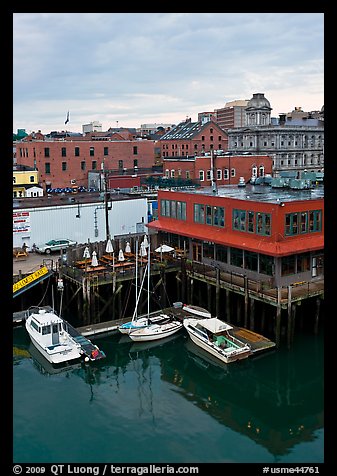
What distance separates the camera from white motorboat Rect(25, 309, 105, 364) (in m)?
27.8

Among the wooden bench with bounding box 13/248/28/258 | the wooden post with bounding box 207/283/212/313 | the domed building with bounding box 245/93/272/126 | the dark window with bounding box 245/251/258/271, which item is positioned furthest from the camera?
the domed building with bounding box 245/93/272/126

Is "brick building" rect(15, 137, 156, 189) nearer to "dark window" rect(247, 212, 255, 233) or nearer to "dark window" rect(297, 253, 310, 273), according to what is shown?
"dark window" rect(247, 212, 255, 233)

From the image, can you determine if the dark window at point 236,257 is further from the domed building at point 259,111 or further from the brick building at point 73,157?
the domed building at point 259,111

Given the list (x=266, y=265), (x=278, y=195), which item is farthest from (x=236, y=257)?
(x=278, y=195)

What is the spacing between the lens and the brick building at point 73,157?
74938 mm

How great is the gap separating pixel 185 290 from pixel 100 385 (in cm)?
1256

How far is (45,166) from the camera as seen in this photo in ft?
246

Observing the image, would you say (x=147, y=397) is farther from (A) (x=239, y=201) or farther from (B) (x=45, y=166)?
(B) (x=45, y=166)

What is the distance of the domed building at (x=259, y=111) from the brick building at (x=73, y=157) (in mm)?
23120

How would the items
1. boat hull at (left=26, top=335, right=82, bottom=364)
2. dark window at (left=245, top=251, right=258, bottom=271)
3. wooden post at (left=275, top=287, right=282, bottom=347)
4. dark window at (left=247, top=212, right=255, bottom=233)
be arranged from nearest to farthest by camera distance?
boat hull at (left=26, top=335, right=82, bottom=364)
wooden post at (left=275, top=287, right=282, bottom=347)
dark window at (left=245, top=251, right=258, bottom=271)
dark window at (left=247, top=212, right=255, bottom=233)

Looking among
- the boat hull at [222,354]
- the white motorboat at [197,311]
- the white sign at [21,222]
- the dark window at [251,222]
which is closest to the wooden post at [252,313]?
the white motorboat at [197,311]

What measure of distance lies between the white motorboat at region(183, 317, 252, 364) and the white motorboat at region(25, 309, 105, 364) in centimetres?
575

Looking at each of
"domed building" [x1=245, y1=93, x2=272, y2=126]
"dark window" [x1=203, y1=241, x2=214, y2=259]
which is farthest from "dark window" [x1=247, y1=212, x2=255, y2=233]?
"domed building" [x1=245, y1=93, x2=272, y2=126]

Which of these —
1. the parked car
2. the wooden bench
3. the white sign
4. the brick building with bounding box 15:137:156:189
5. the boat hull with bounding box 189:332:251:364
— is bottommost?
the boat hull with bounding box 189:332:251:364
